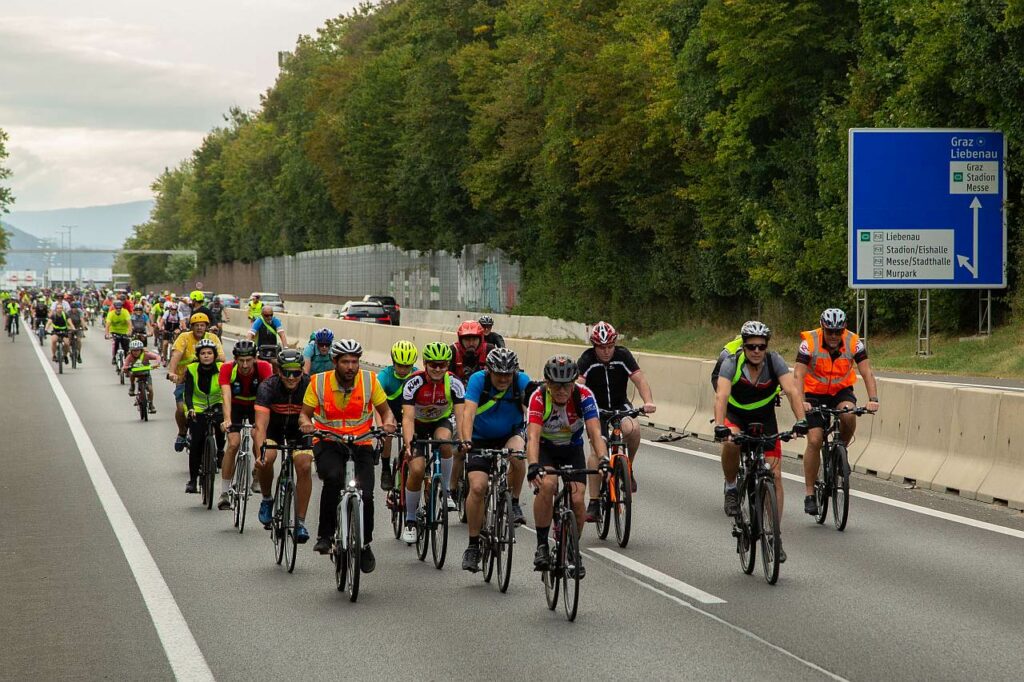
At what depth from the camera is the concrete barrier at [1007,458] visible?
44.6ft

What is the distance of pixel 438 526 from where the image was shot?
35.9ft

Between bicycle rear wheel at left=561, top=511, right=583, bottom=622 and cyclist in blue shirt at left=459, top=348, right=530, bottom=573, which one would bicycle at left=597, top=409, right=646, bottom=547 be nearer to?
cyclist in blue shirt at left=459, top=348, right=530, bottom=573

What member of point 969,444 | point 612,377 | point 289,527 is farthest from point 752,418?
point 969,444

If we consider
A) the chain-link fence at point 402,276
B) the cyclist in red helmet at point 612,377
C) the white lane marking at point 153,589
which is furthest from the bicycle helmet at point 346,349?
the chain-link fence at point 402,276

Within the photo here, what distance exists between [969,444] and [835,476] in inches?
97.4

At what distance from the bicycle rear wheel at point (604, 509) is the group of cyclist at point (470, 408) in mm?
70

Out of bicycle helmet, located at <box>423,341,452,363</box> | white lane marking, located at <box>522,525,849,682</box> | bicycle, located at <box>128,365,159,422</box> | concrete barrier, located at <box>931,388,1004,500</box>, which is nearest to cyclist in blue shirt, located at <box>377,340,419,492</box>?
bicycle helmet, located at <box>423,341,452,363</box>

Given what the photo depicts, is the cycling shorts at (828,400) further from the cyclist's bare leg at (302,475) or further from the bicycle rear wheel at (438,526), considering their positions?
the cyclist's bare leg at (302,475)

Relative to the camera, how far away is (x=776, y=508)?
9.97 m

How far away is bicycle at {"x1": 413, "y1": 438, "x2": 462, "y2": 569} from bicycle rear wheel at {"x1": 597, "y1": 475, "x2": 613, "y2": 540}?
1.42 meters

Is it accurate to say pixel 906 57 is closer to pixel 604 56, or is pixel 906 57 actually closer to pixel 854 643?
pixel 604 56

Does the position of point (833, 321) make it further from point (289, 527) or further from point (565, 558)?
point (289, 527)

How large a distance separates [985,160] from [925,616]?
2571 cm

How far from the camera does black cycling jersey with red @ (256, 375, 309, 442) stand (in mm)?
11367
